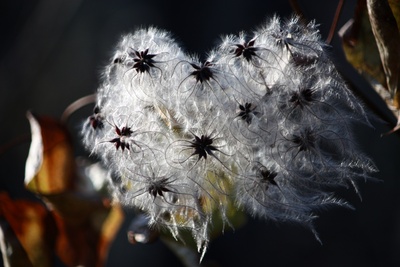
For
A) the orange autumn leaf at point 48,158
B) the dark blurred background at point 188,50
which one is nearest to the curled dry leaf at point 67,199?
the orange autumn leaf at point 48,158

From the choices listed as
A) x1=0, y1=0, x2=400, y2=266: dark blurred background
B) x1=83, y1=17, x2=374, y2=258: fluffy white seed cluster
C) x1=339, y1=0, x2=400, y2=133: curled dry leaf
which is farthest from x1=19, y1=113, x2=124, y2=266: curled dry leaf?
x1=0, y1=0, x2=400, y2=266: dark blurred background

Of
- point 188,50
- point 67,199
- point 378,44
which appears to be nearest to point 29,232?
point 67,199

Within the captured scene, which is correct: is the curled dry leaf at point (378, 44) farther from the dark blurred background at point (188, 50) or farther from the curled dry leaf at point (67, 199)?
the dark blurred background at point (188, 50)

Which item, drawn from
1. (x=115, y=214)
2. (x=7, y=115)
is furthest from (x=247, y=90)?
(x=7, y=115)

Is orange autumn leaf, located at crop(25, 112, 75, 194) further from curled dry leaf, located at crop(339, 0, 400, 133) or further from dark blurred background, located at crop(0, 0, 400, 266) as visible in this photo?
dark blurred background, located at crop(0, 0, 400, 266)

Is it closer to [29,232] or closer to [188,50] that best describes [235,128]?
[29,232]
